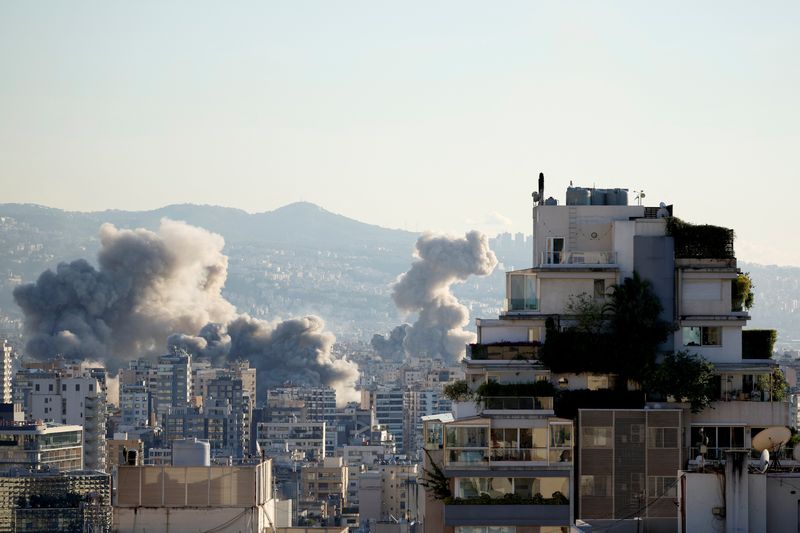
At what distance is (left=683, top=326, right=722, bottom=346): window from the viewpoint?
117 ft

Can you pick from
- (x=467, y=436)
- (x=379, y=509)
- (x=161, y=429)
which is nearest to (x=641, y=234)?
(x=467, y=436)

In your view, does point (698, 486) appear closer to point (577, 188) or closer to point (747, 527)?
point (747, 527)

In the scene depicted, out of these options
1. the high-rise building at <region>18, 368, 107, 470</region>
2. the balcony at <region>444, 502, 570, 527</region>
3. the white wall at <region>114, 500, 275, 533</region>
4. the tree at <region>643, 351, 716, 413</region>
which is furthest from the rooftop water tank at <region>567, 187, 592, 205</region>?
the high-rise building at <region>18, 368, 107, 470</region>

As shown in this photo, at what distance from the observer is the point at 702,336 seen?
1401 inches

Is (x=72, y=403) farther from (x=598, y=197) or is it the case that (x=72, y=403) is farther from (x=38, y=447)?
(x=598, y=197)

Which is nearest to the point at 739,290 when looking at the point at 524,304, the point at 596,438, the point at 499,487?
the point at 524,304

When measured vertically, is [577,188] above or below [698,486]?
above

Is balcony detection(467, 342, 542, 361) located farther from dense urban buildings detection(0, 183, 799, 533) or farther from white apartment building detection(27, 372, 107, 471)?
white apartment building detection(27, 372, 107, 471)

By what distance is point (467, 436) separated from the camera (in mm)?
33438

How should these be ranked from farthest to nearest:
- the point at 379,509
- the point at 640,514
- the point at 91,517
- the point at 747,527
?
the point at 379,509
the point at 91,517
the point at 640,514
the point at 747,527

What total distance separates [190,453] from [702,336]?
9021mm

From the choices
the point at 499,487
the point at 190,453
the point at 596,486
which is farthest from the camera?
the point at 190,453

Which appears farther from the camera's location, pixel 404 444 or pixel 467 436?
pixel 404 444

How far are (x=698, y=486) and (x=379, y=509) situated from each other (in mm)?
108765
